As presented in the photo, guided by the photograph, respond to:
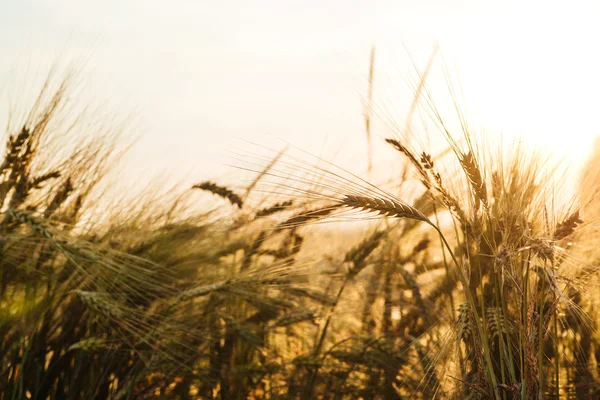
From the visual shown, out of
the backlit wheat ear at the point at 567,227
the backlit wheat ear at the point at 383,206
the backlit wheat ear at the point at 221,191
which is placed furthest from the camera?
the backlit wheat ear at the point at 221,191

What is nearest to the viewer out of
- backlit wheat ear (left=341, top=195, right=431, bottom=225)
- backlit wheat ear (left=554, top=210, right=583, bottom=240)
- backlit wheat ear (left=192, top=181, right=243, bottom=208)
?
backlit wheat ear (left=341, top=195, right=431, bottom=225)

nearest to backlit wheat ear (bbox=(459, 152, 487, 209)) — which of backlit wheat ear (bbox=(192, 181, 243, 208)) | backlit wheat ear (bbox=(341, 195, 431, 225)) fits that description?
backlit wheat ear (bbox=(341, 195, 431, 225))

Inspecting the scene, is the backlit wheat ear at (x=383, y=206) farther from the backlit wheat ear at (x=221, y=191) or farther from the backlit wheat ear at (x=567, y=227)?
the backlit wheat ear at (x=221, y=191)

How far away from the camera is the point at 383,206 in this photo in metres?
1.49

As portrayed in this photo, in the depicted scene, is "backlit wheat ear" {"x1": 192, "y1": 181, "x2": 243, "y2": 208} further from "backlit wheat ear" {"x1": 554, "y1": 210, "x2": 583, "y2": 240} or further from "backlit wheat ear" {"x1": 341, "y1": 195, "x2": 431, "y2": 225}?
"backlit wheat ear" {"x1": 554, "y1": 210, "x2": 583, "y2": 240}

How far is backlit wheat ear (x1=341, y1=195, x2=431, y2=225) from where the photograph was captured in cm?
148

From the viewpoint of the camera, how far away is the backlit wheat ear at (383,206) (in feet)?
4.87

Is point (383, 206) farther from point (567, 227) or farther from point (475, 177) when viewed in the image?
point (567, 227)

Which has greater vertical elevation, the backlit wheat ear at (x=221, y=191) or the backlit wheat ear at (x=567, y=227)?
the backlit wheat ear at (x=221, y=191)

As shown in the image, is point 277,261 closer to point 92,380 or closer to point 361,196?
point 92,380

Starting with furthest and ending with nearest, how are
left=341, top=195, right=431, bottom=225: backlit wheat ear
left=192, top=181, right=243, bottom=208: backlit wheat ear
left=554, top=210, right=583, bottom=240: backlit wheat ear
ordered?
left=192, top=181, right=243, bottom=208: backlit wheat ear < left=554, top=210, right=583, bottom=240: backlit wheat ear < left=341, top=195, right=431, bottom=225: backlit wheat ear

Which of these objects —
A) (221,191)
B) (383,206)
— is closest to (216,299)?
(221,191)

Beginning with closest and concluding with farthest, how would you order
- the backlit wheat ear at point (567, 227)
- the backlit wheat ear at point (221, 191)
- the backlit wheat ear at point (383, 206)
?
1. the backlit wheat ear at point (383, 206)
2. the backlit wheat ear at point (567, 227)
3. the backlit wheat ear at point (221, 191)

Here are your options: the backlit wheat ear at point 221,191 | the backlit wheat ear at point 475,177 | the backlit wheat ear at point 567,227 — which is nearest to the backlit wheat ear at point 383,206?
the backlit wheat ear at point 475,177
